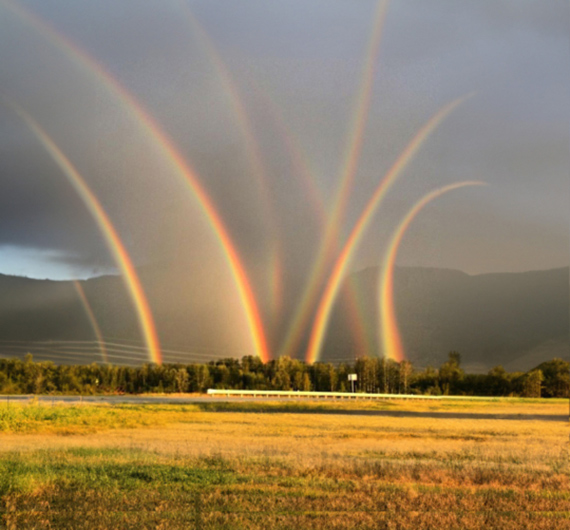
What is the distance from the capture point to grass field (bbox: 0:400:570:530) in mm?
11367

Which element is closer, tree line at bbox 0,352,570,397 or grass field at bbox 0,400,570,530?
grass field at bbox 0,400,570,530

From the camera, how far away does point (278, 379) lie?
128 meters

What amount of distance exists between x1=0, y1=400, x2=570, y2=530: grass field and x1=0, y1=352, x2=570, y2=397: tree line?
85.7 meters

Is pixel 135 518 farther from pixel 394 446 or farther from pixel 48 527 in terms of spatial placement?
pixel 394 446

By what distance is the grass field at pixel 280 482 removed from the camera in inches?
448

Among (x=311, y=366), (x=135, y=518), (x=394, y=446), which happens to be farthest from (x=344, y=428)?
(x=311, y=366)

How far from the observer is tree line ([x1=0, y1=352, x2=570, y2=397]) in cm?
11519

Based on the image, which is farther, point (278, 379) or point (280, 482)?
point (278, 379)

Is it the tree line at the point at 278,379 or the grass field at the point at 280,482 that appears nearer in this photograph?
the grass field at the point at 280,482

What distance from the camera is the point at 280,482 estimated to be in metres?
14.8

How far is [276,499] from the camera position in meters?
12.9

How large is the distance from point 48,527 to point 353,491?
5.79 metres

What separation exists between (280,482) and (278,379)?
114 meters

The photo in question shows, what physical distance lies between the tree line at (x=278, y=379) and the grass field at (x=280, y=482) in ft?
281
